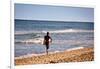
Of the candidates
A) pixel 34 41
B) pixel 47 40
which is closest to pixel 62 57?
pixel 47 40

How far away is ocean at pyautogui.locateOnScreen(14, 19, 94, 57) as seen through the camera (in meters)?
1.96

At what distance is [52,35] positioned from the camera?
2074 mm

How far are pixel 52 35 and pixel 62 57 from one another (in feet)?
0.89

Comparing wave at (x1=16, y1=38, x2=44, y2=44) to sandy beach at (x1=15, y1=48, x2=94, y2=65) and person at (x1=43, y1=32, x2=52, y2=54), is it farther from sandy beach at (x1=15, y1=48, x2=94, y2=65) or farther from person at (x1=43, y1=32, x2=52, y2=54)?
sandy beach at (x1=15, y1=48, x2=94, y2=65)

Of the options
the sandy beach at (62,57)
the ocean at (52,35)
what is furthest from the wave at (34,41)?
the sandy beach at (62,57)

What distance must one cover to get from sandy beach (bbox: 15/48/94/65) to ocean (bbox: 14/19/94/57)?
0.16 ft

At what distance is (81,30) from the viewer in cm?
218

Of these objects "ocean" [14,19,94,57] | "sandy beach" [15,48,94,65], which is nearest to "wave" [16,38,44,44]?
"ocean" [14,19,94,57]

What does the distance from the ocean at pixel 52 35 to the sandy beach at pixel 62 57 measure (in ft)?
0.16

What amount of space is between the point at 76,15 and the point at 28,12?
0.56 metres

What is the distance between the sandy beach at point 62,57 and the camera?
199 cm

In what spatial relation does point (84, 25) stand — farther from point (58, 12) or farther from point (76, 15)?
point (58, 12)

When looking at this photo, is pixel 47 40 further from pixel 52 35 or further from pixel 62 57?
pixel 62 57
